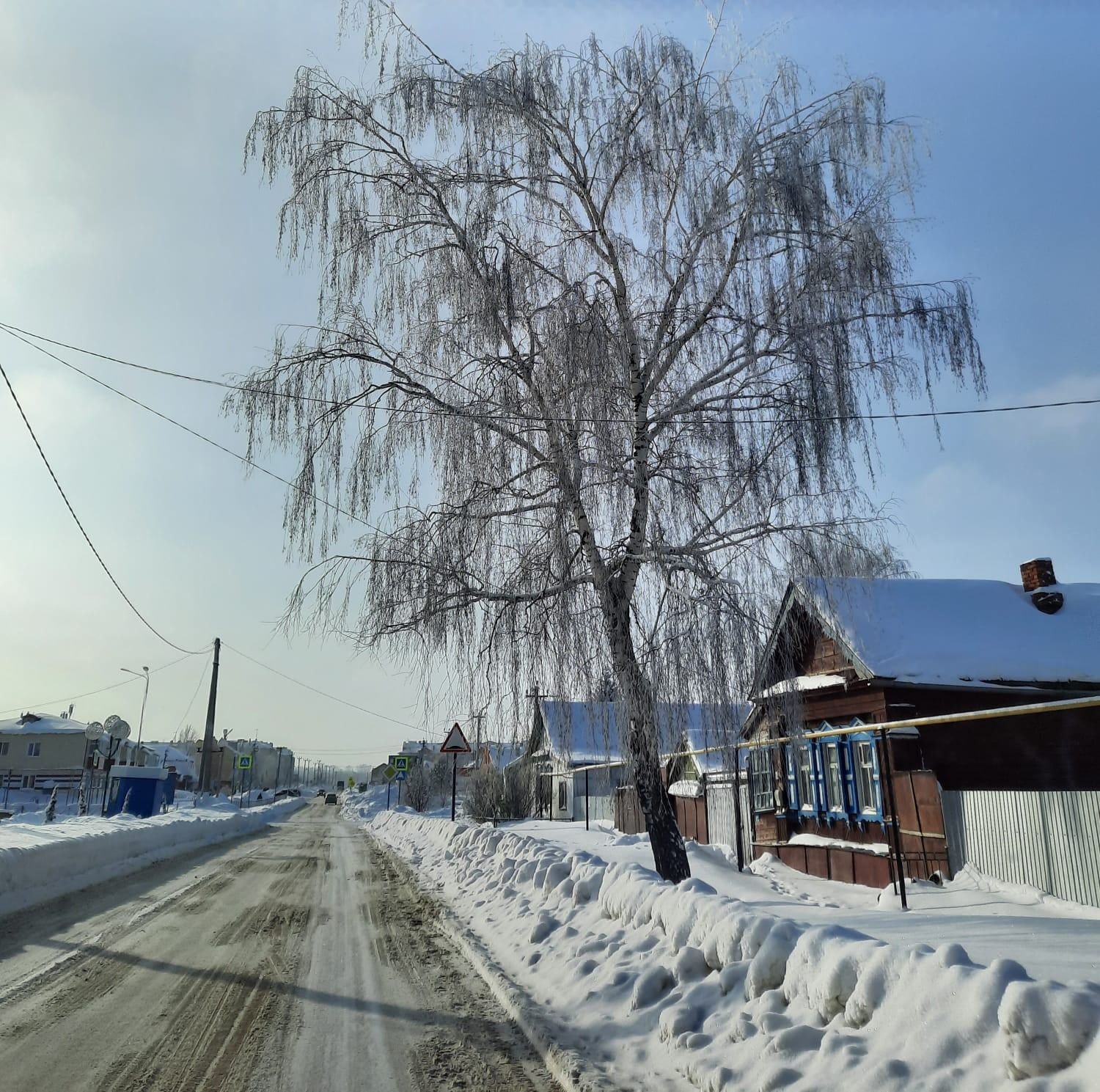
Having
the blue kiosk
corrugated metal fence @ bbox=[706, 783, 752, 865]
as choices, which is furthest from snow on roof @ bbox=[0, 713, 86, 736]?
corrugated metal fence @ bbox=[706, 783, 752, 865]

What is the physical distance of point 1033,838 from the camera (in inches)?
366

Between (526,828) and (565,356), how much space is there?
16.9 meters

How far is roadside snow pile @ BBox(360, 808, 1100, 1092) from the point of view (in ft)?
10.1

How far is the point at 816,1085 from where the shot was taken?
3.49m

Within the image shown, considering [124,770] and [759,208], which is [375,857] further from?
[759,208]

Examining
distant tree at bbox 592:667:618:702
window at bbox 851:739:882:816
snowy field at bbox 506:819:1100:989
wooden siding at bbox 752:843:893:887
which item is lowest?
wooden siding at bbox 752:843:893:887

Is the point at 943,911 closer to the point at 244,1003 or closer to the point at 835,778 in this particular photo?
the point at 244,1003

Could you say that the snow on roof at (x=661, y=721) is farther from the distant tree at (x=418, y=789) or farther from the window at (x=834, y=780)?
the distant tree at (x=418, y=789)

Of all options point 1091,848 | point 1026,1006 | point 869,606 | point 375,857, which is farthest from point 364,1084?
point 375,857

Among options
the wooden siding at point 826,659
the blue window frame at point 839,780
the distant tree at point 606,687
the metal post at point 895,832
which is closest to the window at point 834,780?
the blue window frame at point 839,780

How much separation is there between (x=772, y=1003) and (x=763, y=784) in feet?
48.7

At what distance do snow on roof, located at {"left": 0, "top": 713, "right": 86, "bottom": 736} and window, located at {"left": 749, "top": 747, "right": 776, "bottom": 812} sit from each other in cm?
8070

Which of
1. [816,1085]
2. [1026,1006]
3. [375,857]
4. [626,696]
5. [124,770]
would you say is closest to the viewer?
[1026,1006]

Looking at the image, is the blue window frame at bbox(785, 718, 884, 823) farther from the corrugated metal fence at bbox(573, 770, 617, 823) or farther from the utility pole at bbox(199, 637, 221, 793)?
the utility pole at bbox(199, 637, 221, 793)
